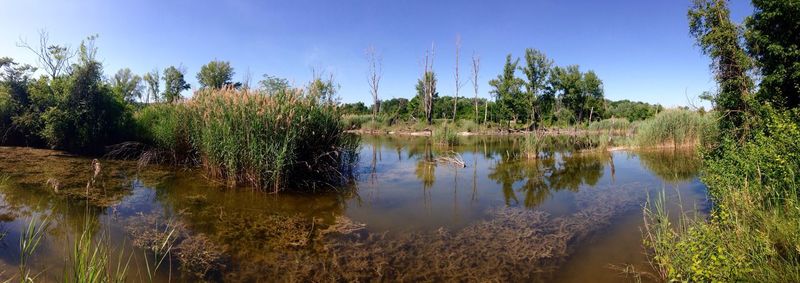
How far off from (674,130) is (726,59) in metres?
9.90

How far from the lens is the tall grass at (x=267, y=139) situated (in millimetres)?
6438

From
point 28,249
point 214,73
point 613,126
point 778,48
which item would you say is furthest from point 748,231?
point 214,73

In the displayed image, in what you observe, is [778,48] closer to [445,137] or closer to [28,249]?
[28,249]

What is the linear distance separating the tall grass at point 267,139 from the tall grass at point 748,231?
540cm

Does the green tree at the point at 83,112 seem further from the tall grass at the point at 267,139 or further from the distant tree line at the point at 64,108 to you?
the tall grass at the point at 267,139

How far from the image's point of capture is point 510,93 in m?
31.8

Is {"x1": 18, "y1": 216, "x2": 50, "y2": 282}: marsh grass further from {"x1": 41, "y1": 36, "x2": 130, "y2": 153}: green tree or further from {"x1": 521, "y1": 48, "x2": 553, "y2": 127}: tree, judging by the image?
{"x1": 521, "y1": 48, "x2": 553, "y2": 127}: tree

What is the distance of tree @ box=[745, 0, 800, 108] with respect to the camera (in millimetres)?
4996

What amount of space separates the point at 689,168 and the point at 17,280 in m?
12.6

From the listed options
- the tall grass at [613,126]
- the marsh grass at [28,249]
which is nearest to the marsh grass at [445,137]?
the tall grass at [613,126]

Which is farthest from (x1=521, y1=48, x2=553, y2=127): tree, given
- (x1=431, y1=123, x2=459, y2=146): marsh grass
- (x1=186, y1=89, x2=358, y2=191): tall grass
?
(x1=186, y1=89, x2=358, y2=191): tall grass

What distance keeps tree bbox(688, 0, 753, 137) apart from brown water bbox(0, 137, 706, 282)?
1533 millimetres

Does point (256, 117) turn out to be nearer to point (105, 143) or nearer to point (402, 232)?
point (402, 232)

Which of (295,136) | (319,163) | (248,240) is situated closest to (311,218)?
(248,240)
